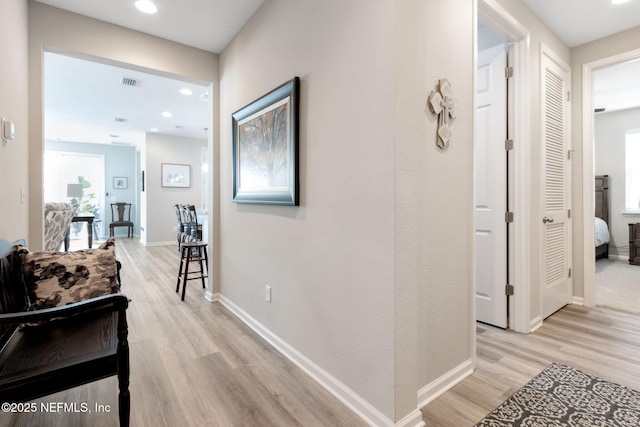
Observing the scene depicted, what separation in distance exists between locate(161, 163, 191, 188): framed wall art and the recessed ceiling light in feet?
18.3

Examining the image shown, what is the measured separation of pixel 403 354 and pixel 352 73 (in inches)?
56.0

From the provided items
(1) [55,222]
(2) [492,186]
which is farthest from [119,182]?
(2) [492,186]

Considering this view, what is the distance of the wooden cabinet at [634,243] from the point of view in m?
4.93

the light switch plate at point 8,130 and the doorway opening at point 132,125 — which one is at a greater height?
the doorway opening at point 132,125

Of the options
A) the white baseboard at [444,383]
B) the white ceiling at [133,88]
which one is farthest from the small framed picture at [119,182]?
the white baseboard at [444,383]

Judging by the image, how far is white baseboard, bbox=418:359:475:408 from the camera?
1626mm

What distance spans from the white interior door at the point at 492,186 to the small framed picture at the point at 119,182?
9639 millimetres

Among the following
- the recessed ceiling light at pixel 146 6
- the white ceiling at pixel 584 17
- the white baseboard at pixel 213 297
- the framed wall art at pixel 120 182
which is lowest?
the white baseboard at pixel 213 297

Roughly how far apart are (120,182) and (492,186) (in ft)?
32.1

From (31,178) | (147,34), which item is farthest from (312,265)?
(147,34)

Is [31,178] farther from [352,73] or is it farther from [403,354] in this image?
[403,354]

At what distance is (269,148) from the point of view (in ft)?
7.72

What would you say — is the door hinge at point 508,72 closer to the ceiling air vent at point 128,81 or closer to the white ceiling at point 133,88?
the white ceiling at point 133,88

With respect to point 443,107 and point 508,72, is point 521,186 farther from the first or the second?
point 443,107
